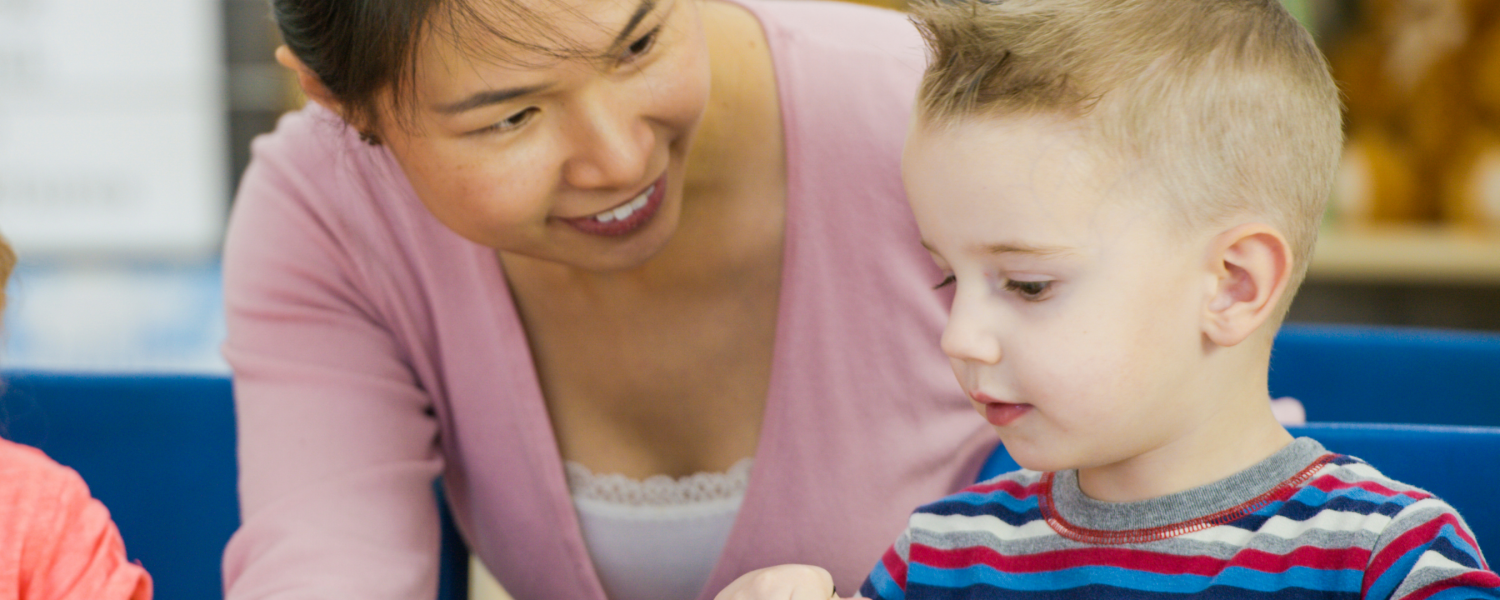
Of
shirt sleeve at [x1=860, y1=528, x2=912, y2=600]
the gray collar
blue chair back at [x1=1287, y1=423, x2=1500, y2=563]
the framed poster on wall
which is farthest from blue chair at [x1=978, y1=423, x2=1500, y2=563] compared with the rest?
the framed poster on wall

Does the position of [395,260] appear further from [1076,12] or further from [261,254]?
[1076,12]

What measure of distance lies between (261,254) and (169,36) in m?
2.00

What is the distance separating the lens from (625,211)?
2.89 ft

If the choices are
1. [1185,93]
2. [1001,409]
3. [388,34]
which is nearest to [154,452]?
[388,34]

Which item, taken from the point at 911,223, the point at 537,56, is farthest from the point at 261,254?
the point at 911,223

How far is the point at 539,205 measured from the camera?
0.84 meters

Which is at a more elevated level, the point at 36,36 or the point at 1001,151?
the point at 1001,151

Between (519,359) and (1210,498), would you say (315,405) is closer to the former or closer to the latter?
(519,359)

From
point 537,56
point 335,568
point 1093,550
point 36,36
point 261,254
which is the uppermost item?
point 537,56

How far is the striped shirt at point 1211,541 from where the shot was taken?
2.04 feet

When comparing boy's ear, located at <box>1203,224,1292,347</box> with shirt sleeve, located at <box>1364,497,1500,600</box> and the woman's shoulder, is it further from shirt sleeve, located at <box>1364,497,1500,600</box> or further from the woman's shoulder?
the woman's shoulder

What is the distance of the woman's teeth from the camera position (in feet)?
2.87

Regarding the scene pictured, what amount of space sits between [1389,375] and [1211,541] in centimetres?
66

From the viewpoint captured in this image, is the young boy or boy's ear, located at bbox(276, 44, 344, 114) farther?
boy's ear, located at bbox(276, 44, 344, 114)
